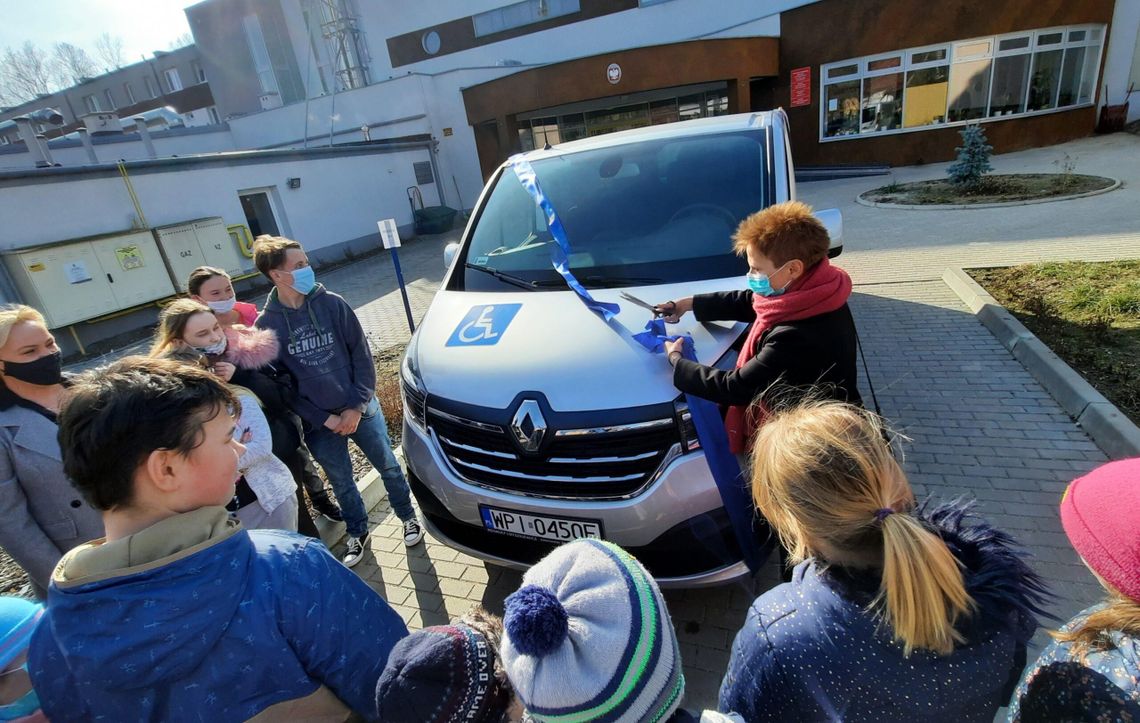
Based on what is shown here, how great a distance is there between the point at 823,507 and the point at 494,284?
2288 mm

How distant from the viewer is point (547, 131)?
69.9 feet

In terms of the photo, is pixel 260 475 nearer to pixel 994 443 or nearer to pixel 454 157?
pixel 994 443

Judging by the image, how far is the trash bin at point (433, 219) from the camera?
18594mm

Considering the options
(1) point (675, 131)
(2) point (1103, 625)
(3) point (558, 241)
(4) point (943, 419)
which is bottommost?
(4) point (943, 419)

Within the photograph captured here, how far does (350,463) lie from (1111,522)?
3.17 metres

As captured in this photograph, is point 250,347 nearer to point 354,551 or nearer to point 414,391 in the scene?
point 414,391

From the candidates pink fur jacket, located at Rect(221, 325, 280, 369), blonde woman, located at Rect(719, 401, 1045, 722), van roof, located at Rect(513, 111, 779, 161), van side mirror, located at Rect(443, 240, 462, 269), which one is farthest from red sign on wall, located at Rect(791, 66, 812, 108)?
blonde woman, located at Rect(719, 401, 1045, 722)

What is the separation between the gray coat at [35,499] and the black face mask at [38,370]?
114mm

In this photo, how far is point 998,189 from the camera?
469 inches

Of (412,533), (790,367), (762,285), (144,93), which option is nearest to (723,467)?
(790,367)

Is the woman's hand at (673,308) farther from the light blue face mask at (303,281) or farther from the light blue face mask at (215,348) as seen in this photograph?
the light blue face mask at (215,348)

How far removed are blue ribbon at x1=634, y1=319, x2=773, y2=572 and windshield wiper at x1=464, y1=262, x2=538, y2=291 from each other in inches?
43.8

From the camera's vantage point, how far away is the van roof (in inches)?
135

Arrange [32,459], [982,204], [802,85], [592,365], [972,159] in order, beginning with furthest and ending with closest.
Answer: [802,85]
[972,159]
[982,204]
[592,365]
[32,459]
